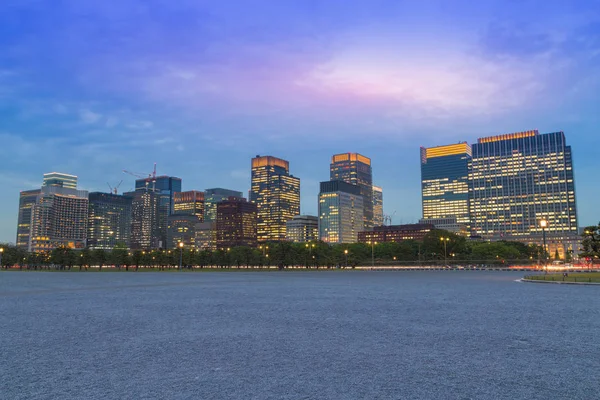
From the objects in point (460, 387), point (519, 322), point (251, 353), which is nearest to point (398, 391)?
point (460, 387)

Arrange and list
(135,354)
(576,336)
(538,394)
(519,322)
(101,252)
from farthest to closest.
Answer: (101,252)
(519,322)
(576,336)
(135,354)
(538,394)

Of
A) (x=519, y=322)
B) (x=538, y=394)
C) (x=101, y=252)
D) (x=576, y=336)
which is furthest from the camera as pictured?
(x=101, y=252)

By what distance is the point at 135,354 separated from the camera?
14070 mm

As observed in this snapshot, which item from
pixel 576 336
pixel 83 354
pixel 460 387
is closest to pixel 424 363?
pixel 460 387

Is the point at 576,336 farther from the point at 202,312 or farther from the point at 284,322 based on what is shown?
the point at 202,312

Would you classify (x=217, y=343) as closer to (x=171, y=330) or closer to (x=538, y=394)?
(x=171, y=330)

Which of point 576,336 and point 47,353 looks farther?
point 576,336

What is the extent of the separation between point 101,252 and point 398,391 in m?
155

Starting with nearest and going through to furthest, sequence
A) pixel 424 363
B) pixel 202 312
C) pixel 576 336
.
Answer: pixel 424 363, pixel 576 336, pixel 202 312

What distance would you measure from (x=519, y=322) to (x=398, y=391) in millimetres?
13391

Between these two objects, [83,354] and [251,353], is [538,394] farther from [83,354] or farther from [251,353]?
[83,354]

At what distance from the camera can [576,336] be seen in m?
17.4

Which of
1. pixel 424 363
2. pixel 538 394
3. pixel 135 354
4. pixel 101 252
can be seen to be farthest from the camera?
pixel 101 252

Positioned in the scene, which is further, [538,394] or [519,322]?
[519,322]
